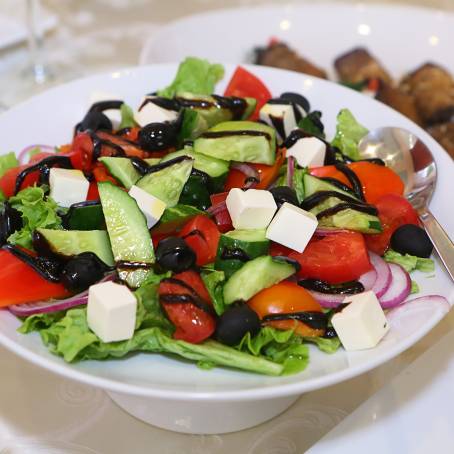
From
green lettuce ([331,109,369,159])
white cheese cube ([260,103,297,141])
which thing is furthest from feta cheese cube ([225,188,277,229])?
green lettuce ([331,109,369,159])

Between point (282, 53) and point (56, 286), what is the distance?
6.50ft

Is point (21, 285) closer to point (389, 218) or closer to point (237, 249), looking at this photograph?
point (237, 249)

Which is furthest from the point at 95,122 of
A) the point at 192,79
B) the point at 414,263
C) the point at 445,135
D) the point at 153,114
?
the point at 445,135

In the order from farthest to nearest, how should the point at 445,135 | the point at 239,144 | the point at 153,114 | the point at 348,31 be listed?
the point at 348,31
the point at 445,135
the point at 153,114
the point at 239,144

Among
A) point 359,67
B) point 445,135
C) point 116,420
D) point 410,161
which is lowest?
point 116,420

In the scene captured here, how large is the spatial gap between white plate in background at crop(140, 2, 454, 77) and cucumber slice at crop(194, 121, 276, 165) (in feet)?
4.97

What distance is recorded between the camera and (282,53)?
3.16 metres

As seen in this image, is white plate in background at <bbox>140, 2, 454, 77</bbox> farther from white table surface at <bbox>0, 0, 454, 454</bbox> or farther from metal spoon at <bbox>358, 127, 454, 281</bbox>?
white table surface at <bbox>0, 0, 454, 454</bbox>

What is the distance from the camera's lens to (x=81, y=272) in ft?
4.86

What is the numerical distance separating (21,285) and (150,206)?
1.10 feet

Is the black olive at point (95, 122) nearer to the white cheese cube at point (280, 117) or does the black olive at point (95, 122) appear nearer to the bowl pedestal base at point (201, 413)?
the white cheese cube at point (280, 117)

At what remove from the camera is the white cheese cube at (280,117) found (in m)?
1.99

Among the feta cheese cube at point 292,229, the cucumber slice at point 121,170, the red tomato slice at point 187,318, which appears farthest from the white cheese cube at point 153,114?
the red tomato slice at point 187,318

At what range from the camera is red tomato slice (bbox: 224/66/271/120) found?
2254 millimetres
